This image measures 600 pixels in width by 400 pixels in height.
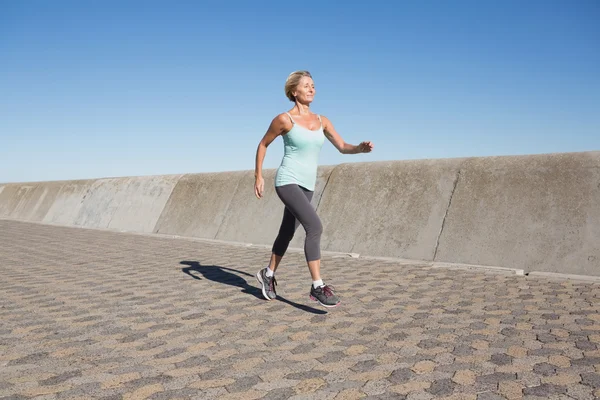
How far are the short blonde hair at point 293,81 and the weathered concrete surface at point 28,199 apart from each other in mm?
12769

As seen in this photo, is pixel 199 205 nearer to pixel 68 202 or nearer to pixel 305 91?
pixel 68 202

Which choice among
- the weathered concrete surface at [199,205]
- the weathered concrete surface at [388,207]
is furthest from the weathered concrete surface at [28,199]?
the weathered concrete surface at [388,207]

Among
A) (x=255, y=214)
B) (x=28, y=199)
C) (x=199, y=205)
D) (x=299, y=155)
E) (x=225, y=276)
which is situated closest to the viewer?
(x=299, y=155)

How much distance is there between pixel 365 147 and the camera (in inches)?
175

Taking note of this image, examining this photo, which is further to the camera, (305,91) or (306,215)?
(305,91)

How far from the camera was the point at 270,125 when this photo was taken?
4.39 meters

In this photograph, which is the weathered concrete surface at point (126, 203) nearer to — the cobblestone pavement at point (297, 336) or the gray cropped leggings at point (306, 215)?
the cobblestone pavement at point (297, 336)

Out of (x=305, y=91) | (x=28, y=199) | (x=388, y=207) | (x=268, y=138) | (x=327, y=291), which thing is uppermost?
(x=305, y=91)

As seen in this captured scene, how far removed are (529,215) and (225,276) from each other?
3.46m

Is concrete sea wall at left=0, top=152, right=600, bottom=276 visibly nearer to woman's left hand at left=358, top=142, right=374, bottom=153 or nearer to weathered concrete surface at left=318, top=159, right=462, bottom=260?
weathered concrete surface at left=318, top=159, right=462, bottom=260

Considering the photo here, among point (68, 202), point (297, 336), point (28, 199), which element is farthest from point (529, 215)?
point (28, 199)

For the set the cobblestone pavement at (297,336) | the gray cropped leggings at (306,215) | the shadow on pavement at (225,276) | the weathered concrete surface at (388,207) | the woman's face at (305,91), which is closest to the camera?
the cobblestone pavement at (297,336)

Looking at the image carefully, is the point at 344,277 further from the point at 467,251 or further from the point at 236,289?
the point at 467,251

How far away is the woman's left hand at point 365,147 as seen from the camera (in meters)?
4.40
